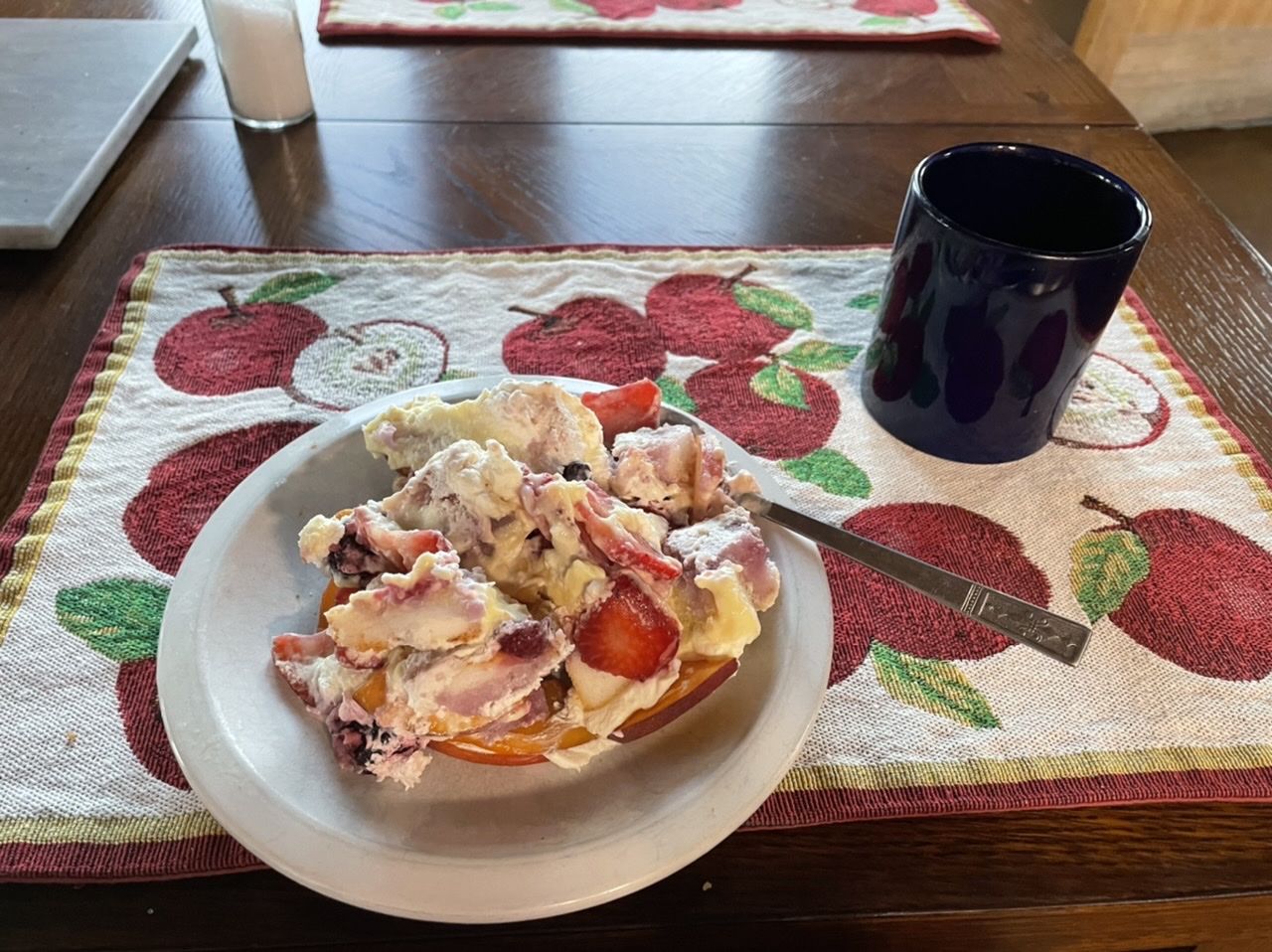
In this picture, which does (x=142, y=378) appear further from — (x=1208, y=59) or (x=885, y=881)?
(x=1208, y=59)

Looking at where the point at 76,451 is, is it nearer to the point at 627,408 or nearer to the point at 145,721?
the point at 145,721

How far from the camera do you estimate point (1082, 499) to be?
0.62 metres

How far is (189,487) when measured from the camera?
594 millimetres

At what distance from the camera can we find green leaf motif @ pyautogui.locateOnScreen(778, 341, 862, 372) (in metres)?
0.72

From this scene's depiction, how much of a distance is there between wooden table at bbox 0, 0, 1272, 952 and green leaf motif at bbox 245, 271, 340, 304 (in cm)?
6

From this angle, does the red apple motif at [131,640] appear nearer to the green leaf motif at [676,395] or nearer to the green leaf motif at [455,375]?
the green leaf motif at [455,375]

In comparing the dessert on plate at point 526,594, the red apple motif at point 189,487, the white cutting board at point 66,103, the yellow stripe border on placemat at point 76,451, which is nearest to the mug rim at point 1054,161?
the dessert on plate at point 526,594

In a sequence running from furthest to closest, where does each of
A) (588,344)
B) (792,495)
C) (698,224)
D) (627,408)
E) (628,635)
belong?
(698,224), (588,344), (792,495), (627,408), (628,635)

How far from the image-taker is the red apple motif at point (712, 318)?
738mm

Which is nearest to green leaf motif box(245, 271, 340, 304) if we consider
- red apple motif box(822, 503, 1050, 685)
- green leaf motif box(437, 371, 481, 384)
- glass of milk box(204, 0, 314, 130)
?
green leaf motif box(437, 371, 481, 384)

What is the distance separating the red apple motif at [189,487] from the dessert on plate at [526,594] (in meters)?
0.16

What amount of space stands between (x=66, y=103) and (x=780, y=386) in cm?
75

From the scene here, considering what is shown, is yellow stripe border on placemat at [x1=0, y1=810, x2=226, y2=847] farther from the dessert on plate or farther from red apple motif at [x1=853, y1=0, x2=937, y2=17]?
red apple motif at [x1=853, y1=0, x2=937, y2=17]

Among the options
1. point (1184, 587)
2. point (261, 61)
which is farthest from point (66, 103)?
point (1184, 587)
